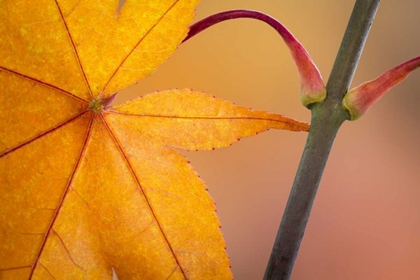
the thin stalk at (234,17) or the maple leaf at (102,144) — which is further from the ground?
the thin stalk at (234,17)

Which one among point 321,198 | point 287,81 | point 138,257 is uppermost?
point 287,81

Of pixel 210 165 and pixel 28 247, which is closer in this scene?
pixel 28 247

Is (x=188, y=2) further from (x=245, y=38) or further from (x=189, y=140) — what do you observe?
(x=245, y=38)

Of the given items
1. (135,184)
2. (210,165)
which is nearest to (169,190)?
(135,184)

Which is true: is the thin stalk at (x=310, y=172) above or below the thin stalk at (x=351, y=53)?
below

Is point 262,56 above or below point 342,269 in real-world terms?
above
